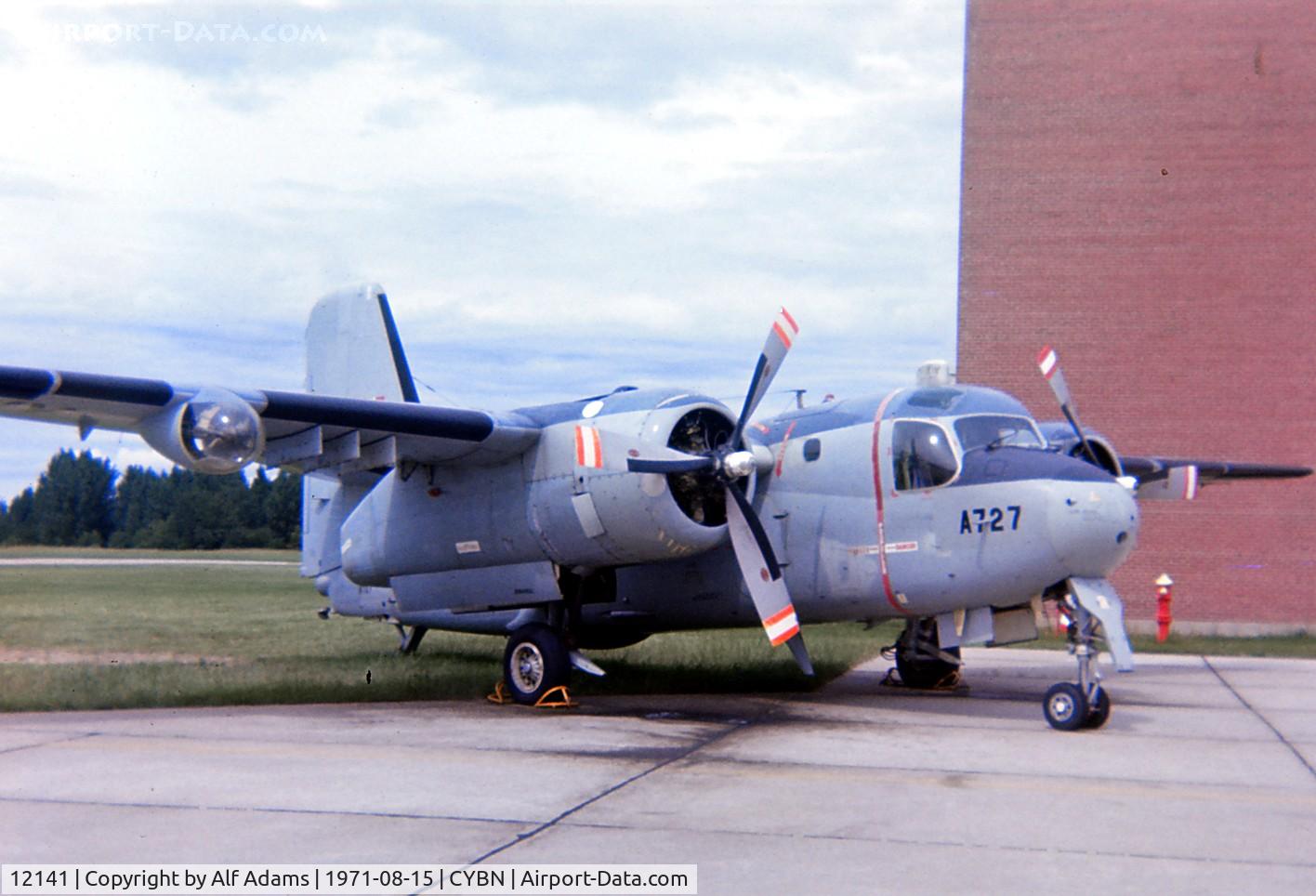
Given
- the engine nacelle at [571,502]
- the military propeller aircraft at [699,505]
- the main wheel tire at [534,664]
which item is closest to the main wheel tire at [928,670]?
the military propeller aircraft at [699,505]


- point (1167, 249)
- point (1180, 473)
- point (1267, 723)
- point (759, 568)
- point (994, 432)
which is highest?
point (1167, 249)

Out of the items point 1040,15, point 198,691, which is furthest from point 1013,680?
point 1040,15

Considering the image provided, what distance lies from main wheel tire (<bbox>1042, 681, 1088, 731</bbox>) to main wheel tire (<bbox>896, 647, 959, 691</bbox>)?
3.71 m

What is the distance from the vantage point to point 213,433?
11258 millimetres

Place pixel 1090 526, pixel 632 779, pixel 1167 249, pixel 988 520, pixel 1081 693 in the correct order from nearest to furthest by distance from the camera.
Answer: pixel 632 779 < pixel 1090 526 < pixel 1081 693 < pixel 988 520 < pixel 1167 249

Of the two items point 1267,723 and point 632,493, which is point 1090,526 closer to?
point 1267,723

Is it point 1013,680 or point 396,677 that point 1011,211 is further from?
point 396,677

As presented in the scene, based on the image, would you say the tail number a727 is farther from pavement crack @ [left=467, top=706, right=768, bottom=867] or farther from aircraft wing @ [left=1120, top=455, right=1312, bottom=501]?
aircraft wing @ [left=1120, top=455, right=1312, bottom=501]

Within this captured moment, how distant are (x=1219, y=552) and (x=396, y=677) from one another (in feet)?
56.6

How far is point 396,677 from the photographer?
16.7 metres

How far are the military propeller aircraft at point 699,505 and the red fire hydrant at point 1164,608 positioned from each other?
10.3 meters

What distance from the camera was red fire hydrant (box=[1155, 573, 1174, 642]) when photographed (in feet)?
81.3

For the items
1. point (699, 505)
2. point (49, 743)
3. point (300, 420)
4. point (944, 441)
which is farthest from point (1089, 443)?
point (49, 743)

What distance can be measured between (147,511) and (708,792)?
2688 inches
